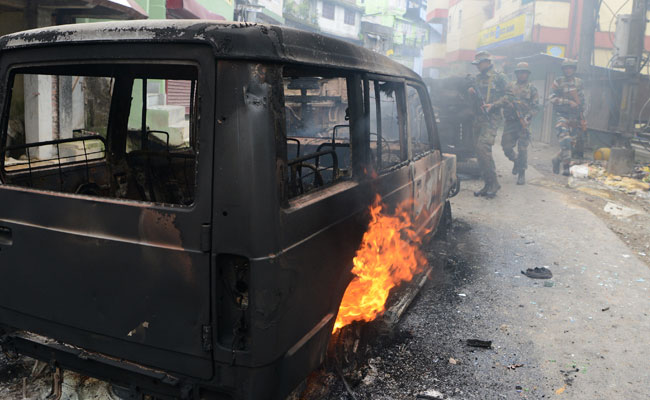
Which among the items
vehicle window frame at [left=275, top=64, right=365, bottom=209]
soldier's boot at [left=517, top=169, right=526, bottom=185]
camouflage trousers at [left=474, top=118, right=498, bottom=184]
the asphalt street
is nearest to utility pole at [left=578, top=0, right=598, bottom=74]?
soldier's boot at [left=517, top=169, right=526, bottom=185]

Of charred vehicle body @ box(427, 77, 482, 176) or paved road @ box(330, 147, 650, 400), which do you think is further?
charred vehicle body @ box(427, 77, 482, 176)

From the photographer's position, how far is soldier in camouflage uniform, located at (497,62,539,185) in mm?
10383

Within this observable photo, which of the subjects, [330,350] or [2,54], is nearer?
[2,54]

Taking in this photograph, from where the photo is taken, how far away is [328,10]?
45719 mm

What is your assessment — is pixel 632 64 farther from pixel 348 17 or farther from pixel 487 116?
pixel 348 17

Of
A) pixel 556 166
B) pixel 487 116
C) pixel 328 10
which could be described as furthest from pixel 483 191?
pixel 328 10

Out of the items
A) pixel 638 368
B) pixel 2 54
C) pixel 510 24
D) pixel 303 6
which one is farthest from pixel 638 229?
pixel 303 6

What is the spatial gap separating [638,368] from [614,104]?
13.1 m

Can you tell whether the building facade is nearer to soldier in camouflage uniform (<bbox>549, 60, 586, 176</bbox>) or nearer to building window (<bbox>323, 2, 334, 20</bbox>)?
soldier in camouflage uniform (<bbox>549, 60, 586, 176</bbox>)

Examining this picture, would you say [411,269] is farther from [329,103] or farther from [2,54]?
[329,103]

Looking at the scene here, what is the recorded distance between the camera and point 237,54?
1.90 m

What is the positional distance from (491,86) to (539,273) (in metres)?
6.60

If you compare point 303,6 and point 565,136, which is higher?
point 303,6

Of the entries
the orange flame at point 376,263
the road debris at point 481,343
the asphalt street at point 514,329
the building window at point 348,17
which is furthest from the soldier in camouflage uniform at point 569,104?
the building window at point 348,17
